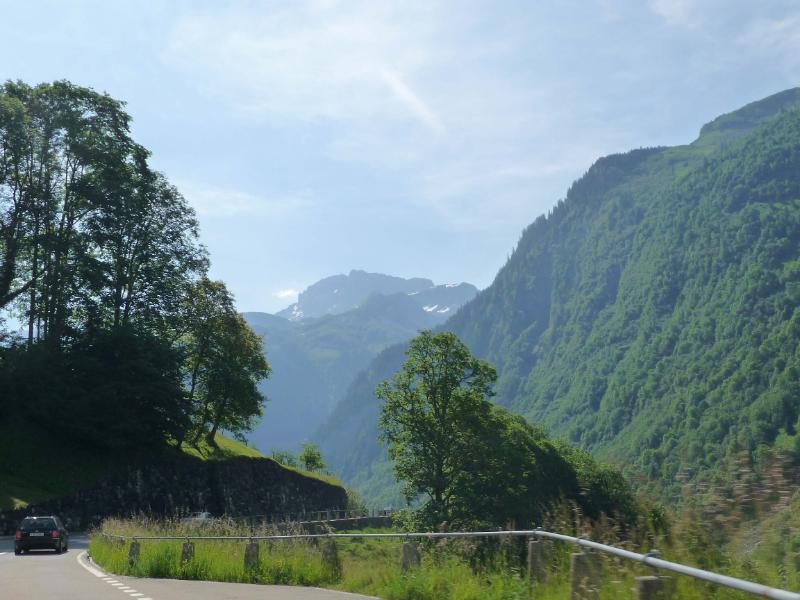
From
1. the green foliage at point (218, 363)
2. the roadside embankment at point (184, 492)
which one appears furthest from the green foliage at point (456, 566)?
the green foliage at point (218, 363)

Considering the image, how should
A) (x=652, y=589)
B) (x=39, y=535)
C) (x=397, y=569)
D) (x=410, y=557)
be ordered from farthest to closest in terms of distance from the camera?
→ (x=39, y=535) < (x=397, y=569) < (x=410, y=557) < (x=652, y=589)

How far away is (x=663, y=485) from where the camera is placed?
875cm

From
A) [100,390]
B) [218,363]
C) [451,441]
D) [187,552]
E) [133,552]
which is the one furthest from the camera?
[218,363]

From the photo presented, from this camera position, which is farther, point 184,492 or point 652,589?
point 184,492

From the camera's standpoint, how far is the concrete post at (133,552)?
20.9 metres

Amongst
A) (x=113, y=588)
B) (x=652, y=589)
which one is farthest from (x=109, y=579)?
(x=652, y=589)

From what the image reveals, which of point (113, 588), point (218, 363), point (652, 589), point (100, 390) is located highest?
point (218, 363)

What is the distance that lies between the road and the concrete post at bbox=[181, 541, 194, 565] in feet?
3.55

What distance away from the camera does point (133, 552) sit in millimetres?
21234

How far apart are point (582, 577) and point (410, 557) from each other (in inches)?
203

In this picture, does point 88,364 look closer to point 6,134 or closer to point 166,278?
point 166,278

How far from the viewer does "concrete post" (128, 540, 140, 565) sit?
20.9m

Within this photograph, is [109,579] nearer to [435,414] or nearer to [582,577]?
[582,577]

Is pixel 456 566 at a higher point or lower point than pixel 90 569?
higher
